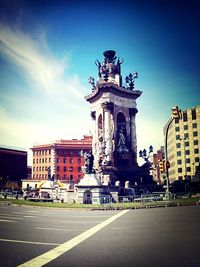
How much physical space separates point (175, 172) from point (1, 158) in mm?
52904

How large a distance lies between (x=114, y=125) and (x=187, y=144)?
31547 millimetres

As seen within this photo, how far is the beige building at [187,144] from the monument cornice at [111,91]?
18.7 meters

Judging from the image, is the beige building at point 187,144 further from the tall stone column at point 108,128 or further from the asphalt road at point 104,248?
the asphalt road at point 104,248

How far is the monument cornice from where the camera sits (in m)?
53.9

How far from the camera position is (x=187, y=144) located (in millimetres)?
74562

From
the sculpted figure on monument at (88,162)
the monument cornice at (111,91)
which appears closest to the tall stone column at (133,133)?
the monument cornice at (111,91)

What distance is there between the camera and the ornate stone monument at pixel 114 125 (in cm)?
5012

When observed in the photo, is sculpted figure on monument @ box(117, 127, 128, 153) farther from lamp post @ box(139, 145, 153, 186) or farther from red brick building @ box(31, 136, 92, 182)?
red brick building @ box(31, 136, 92, 182)

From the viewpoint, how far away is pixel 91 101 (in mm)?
59281

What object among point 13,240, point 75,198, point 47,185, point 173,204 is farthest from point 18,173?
point 13,240

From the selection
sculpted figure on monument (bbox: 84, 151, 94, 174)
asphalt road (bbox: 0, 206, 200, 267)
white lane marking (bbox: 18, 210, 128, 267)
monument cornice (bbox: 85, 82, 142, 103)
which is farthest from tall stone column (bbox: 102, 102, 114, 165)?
white lane marking (bbox: 18, 210, 128, 267)

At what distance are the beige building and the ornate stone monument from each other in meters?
20.0

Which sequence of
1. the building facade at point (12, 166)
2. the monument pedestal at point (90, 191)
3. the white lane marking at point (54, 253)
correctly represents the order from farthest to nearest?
the building facade at point (12, 166) → the monument pedestal at point (90, 191) → the white lane marking at point (54, 253)

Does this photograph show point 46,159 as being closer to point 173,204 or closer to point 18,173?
point 18,173
